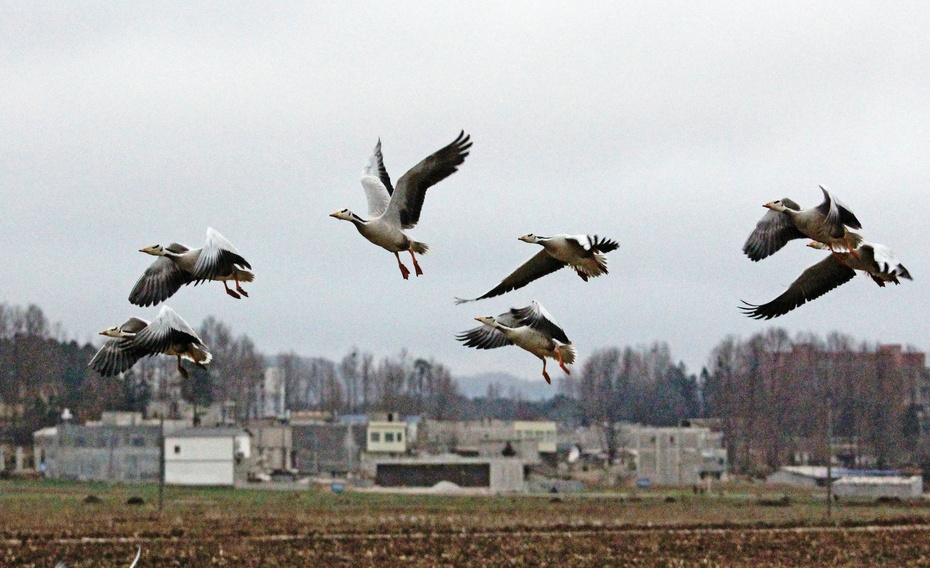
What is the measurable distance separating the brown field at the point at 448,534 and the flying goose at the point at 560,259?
65.1ft

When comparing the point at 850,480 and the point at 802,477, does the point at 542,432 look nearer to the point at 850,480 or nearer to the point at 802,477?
the point at 802,477

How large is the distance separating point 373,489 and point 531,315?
84.3 m

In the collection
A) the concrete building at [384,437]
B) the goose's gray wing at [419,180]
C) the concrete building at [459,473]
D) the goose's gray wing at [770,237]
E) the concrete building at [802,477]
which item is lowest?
the concrete building at [802,477]

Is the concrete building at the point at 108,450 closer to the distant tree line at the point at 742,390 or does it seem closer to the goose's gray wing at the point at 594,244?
the distant tree line at the point at 742,390

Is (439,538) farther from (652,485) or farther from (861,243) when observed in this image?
(652,485)

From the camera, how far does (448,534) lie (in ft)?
163

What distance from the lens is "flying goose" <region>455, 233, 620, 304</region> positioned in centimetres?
1652

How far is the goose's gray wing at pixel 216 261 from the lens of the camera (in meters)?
14.7

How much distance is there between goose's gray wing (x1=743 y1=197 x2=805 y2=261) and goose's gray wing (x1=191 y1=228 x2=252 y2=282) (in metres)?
6.03

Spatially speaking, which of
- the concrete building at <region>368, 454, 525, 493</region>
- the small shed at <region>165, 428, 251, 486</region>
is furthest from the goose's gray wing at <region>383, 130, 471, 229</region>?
the small shed at <region>165, 428, 251, 486</region>

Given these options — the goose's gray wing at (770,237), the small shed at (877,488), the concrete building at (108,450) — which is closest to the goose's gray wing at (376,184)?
the goose's gray wing at (770,237)

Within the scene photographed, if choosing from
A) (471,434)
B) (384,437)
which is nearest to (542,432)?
(471,434)

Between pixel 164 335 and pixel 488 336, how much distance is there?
461cm

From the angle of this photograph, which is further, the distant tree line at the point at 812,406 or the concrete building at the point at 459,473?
the distant tree line at the point at 812,406
